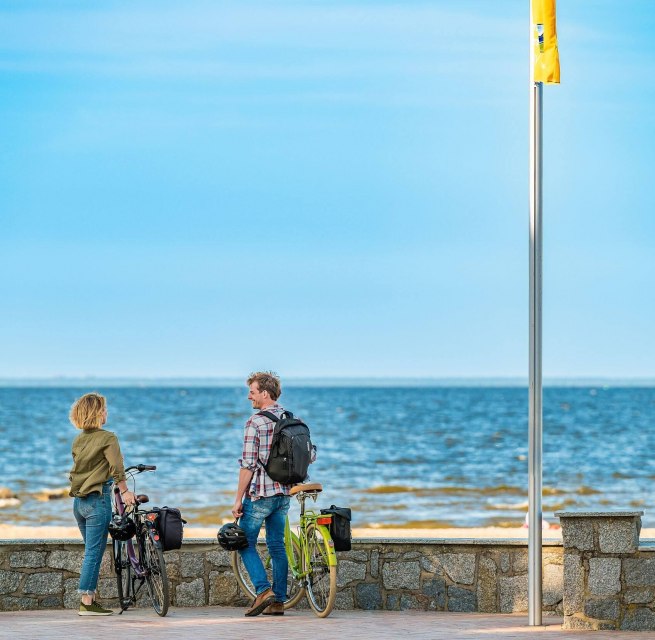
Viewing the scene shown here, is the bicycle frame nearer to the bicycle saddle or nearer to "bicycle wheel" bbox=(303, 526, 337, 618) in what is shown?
"bicycle wheel" bbox=(303, 526, 337, 618)

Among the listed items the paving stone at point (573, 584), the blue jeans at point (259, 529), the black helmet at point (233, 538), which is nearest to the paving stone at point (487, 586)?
the paving stone at point (573, 584)

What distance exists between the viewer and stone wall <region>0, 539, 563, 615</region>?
379 inches

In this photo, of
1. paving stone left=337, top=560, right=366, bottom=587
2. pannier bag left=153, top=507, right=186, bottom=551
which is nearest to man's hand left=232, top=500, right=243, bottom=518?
pannier bag left=153, top=507, right=186, bottom=551

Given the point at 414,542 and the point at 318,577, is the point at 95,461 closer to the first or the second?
the point at 318,577

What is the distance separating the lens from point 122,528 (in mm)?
9320

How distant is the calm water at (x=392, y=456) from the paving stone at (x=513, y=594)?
14.5 meters

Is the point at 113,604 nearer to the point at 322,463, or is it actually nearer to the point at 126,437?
the point at 322,463

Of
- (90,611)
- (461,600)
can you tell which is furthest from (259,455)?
(461,600)

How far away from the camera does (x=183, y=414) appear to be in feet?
251

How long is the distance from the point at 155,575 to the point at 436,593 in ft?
6.98

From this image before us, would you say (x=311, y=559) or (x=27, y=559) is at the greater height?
(x=311, y=559)

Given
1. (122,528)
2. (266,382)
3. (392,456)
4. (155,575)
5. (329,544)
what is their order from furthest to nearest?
(392,456)
(155,575)
(122,528)
(266,382)
(329,544)

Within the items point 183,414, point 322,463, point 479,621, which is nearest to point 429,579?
point 479,621

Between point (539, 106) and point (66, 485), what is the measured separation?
29.8 metres
